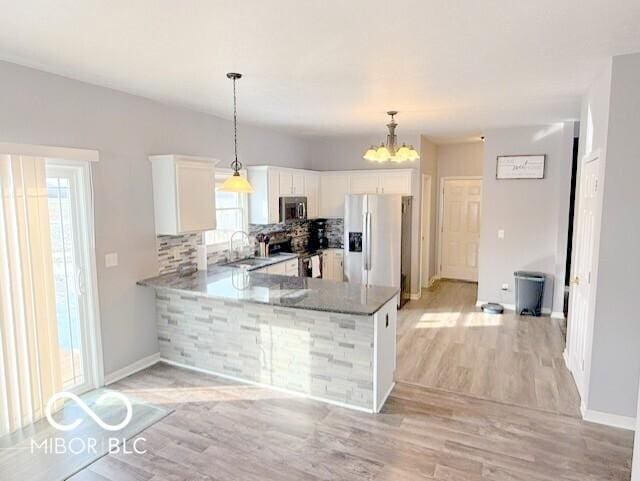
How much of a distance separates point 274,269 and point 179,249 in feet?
4.13

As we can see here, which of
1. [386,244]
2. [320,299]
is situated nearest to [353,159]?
[386,244]

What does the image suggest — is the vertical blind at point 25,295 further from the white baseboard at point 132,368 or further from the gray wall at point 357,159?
the gray wall at point 357,159

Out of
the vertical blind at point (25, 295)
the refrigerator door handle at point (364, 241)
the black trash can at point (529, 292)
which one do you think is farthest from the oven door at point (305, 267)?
the vertical blind at point (25, 295)

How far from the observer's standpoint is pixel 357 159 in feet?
22.3

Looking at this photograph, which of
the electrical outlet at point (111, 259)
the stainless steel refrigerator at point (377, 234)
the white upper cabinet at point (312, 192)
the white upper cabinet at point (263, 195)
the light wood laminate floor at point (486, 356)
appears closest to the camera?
the light wood laminate floor at point (486, 356)

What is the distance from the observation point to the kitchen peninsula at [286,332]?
10.4 feet

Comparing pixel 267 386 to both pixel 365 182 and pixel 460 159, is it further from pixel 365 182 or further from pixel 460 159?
pixel 460 159

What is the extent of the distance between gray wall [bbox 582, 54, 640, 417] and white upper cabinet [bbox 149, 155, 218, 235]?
357cm

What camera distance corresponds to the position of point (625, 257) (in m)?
2.85

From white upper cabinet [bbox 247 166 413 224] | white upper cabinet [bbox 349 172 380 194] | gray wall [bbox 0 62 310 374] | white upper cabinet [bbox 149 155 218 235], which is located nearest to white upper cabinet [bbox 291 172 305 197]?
white upper cabinet [bbox 247 166 413 224]

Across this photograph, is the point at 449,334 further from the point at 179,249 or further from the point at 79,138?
the point at 79,138

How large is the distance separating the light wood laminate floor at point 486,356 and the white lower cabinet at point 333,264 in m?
1.24

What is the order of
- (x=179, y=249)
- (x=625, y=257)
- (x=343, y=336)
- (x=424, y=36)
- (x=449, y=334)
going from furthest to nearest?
(x=449, y=334) < (x=179, y=249) < (x=343, y=336) < (x=625, y=257) < (x=424, y=36)

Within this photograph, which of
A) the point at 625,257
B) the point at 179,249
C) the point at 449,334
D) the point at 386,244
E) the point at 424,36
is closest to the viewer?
the point at 424,36
